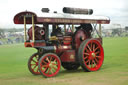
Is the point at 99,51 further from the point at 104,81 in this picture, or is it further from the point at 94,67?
the point at 104,81

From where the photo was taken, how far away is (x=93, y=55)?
9.52 meters

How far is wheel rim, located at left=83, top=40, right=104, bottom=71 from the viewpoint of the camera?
30.7 feet

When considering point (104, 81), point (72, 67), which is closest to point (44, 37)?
point (72, 67)

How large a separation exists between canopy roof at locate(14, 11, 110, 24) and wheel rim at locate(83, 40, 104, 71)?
85cm

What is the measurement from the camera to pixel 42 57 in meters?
8.12

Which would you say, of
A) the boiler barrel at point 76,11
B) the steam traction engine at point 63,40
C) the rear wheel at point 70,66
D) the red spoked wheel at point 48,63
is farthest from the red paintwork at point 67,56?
the boiler barrel at point 76,11

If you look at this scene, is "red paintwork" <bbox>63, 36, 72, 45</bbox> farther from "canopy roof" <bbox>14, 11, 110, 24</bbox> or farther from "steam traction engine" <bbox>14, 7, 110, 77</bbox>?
"canopy roof" <bbox>14, 11, 110, 24</bbox>

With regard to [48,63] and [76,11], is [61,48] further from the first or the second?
[76,11]

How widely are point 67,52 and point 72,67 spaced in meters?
1.25

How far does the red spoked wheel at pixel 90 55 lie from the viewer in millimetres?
9070

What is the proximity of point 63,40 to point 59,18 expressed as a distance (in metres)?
0.82

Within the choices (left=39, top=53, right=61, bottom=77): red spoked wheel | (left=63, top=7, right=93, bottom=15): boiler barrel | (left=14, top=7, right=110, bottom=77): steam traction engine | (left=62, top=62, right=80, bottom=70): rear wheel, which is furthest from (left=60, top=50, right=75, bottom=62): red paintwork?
(left=63, top=7, right=93, bottom=15): boiler barrel

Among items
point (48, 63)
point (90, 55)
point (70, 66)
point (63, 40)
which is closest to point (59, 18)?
point (63, 40)

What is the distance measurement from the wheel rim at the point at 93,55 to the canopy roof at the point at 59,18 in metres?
0.85
